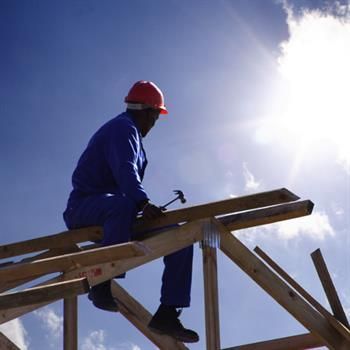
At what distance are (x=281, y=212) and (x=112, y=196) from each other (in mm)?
1329

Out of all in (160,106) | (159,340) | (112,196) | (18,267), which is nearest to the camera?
(18,267)

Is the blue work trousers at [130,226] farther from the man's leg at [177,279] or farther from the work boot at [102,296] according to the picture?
the work boot at [102,296]

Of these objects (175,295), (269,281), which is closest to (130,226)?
(175,295)

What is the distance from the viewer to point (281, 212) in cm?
529

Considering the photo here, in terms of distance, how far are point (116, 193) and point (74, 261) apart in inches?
65.1

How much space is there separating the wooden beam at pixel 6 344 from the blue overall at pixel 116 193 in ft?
3.75

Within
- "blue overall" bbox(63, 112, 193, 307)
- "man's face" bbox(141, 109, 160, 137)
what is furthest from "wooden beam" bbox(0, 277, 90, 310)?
"man's face" bbox(141, 109, 160, 137)

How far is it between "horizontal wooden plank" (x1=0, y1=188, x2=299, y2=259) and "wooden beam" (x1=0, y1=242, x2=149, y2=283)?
4.49ft

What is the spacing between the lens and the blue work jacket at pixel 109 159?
529 cm

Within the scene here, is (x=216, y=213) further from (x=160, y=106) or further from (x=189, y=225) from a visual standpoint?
(x=160, y=106)

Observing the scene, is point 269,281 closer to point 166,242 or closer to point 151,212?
point 166,242

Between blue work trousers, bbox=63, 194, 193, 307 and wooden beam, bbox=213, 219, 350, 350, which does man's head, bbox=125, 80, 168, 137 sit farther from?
wooden beam, bbox=213, 219, 350, 350

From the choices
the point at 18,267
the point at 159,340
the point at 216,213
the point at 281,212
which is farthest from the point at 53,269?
the point at 159,340

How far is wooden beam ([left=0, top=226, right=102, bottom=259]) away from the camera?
546 cm
